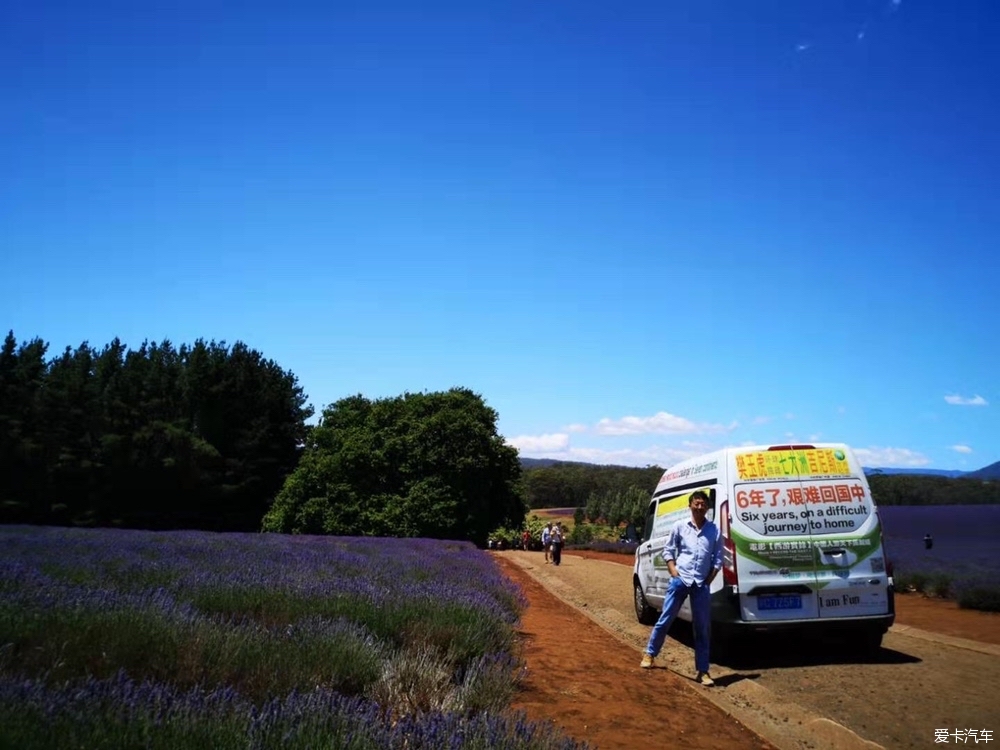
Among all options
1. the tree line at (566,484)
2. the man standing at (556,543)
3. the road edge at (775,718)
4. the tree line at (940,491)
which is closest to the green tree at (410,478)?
the man standing at (556,543)

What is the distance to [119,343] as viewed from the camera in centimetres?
5791

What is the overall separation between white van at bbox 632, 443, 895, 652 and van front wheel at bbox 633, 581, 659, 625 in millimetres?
3554

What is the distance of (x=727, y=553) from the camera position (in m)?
8.62

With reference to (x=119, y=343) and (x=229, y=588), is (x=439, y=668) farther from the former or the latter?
(x=119, y=343)

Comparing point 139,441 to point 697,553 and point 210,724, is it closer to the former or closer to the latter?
point 697,553

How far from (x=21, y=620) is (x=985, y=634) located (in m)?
14.2

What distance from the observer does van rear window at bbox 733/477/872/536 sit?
870 centimetres

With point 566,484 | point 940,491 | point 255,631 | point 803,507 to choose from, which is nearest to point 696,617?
point 803,507

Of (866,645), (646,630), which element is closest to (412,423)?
(646,630)

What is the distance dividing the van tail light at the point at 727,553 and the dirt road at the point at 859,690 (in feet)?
3.48

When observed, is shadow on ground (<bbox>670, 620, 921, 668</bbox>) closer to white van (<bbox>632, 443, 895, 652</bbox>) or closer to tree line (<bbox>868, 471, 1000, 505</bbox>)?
white van (<bbox>632, 443, 895, 652</bbox>)

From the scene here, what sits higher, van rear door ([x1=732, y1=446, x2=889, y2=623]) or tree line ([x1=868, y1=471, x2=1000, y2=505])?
tree line ([x1=868, y1=471, x2=1000, y2=505])

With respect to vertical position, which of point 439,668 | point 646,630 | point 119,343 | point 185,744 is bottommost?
point 646,630

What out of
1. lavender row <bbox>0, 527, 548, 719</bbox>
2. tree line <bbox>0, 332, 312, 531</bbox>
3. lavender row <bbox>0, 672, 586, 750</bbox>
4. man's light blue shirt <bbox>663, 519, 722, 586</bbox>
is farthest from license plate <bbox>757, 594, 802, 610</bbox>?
tree line <bbox>0, 332, 312, 531</bbox>
